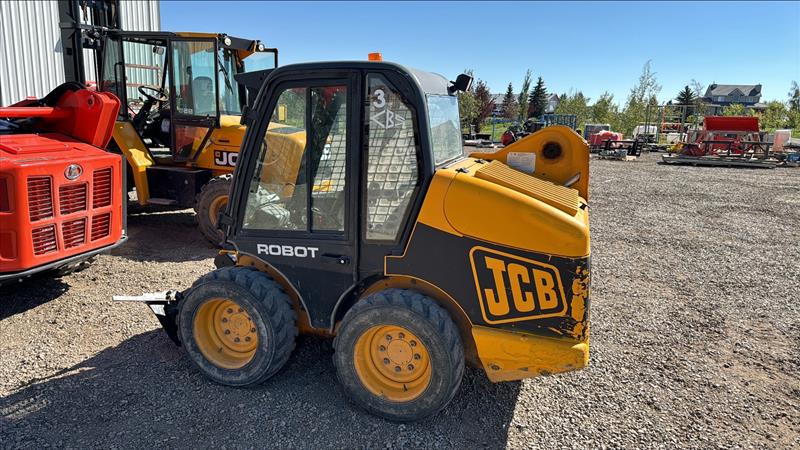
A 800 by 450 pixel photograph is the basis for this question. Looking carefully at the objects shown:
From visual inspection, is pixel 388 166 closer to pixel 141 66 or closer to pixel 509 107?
pixel 141 66

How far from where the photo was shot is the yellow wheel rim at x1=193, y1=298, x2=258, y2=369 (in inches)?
134

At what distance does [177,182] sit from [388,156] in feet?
15.5

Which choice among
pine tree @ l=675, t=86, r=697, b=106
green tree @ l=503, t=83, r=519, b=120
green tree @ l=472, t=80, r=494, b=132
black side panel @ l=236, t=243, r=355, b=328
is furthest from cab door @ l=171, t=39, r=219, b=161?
pine tree @ l=675, t=86, r=697, b=106

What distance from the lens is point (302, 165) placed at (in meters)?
3.18

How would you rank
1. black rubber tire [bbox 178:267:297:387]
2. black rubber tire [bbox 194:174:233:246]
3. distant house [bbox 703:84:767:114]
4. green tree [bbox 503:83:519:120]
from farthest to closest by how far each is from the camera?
distant house [bbox 703:84:767:114]
green tree [bbox 503:83:519:120]
black rubber tire [bbox 194:174:233:246]
black rubber tire [bbox 178:267:297:387]

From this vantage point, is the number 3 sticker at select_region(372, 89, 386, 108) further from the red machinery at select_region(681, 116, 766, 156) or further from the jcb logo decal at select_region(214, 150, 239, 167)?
the red machinery at select_region(681, 116, 766, 156)

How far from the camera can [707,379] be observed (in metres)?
3.75

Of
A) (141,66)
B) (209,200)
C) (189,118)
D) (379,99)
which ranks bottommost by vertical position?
(209,200)

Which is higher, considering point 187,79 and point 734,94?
point 734,94

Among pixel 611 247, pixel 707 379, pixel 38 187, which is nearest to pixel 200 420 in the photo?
pixel 38 187

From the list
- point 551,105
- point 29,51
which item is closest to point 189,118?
point 29,51

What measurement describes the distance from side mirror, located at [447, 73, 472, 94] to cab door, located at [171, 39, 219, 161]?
409cm

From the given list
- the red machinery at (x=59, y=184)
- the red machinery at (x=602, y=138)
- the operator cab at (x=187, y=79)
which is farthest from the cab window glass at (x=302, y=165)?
the red machinery at (x=602, y=138)

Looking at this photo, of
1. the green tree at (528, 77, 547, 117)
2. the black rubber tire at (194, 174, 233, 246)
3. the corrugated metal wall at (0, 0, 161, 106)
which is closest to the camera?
the black rubber tire at (194, 174, 233, 246)
